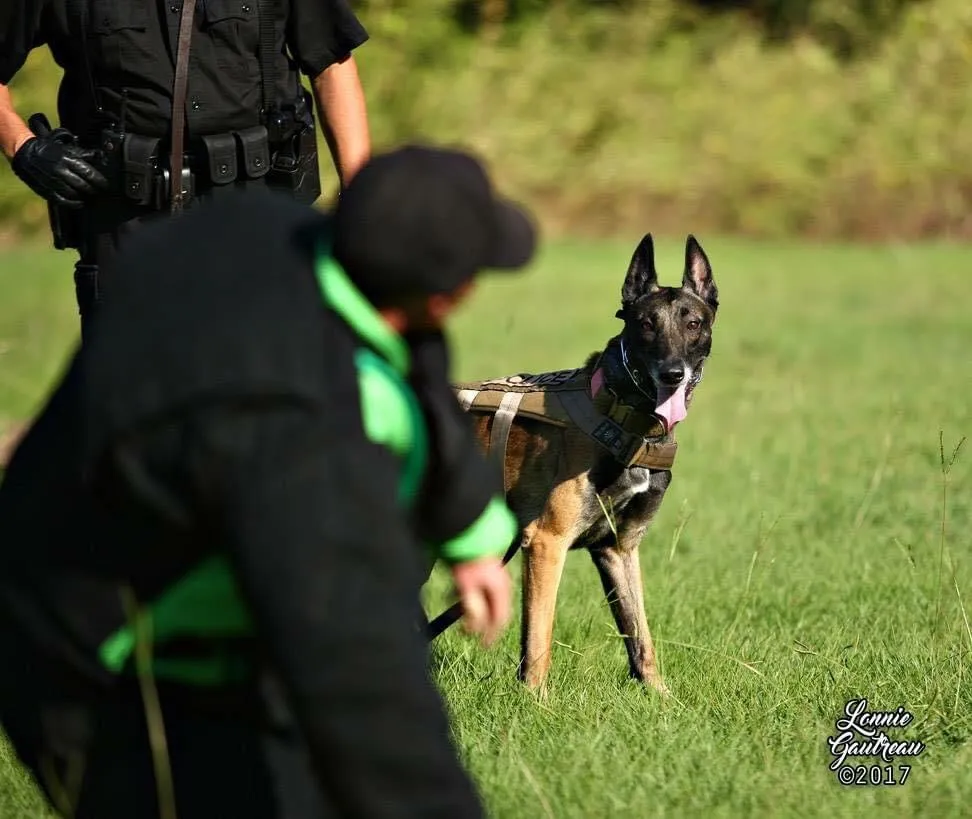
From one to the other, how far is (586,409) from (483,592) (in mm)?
2644

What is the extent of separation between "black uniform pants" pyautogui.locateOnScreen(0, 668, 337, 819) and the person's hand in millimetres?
375

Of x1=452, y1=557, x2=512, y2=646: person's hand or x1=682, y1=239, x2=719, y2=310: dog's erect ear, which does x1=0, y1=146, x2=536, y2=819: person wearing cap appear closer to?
x1=452, y1=557, x2=512, y2=646: person's hand

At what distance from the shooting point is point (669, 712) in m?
3.91

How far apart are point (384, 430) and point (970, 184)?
1775 centimetres

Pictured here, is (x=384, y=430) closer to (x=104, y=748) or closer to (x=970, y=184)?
(x=104, y=748)

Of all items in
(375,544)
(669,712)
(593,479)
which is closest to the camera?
(375,544)

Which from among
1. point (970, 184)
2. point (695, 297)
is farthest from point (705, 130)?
point (695, 297)

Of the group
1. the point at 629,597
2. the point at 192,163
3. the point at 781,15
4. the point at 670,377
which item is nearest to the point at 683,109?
the point at 781,15

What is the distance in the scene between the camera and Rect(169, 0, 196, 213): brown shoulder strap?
13.3 feet

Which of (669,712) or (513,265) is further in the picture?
(669,712)

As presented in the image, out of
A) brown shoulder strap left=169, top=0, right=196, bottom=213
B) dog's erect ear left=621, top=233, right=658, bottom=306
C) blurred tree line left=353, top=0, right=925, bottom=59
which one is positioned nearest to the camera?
brown shoulder strap left=169, top=0, right=196, bottom=213

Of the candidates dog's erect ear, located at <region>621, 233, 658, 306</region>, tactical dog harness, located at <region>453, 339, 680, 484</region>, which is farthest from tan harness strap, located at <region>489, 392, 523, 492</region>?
dog's erect ear, located at <region>621, 233, 658, 306</region>

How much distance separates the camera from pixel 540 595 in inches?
194

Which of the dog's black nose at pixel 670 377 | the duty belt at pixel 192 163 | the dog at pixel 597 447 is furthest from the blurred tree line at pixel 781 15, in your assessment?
the duty belt at pixel 192 163
